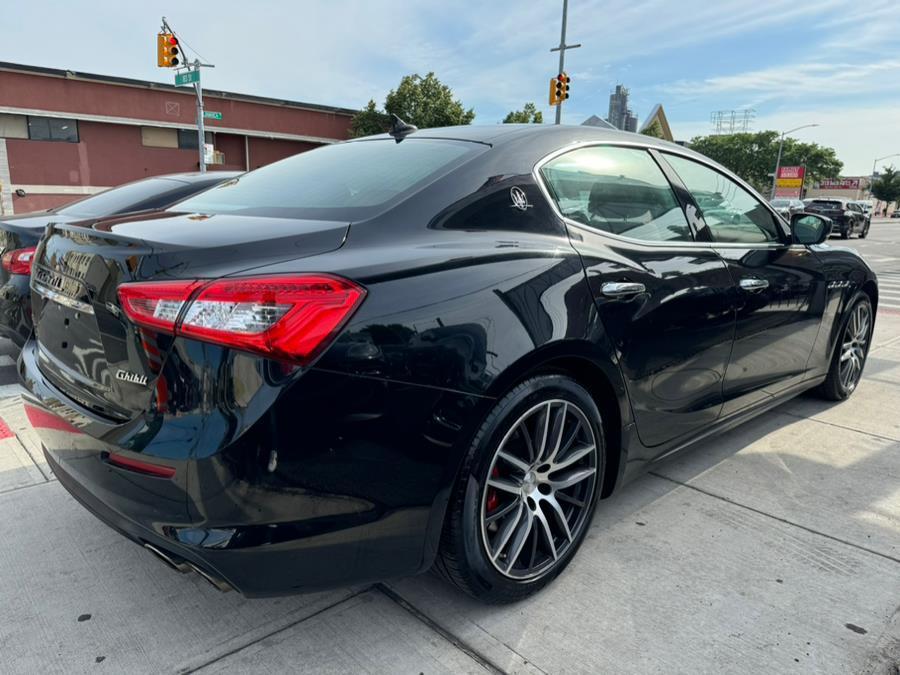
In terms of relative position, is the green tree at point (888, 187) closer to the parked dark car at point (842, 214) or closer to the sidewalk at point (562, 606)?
the parked dark car at point (842, 214)

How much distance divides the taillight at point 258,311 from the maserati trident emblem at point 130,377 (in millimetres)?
138

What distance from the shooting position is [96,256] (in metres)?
1.79

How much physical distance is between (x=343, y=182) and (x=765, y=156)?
334 feet

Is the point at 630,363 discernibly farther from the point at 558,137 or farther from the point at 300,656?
the point at 300,656

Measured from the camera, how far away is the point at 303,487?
1569mm

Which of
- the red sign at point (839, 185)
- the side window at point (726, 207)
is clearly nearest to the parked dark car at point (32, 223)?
the side window at point (726, 207)

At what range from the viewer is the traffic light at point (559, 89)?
19.4 metres

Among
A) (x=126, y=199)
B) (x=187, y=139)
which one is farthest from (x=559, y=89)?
(x=187, y=139)

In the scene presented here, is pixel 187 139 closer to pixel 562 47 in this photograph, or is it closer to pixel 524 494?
pixel 562 47

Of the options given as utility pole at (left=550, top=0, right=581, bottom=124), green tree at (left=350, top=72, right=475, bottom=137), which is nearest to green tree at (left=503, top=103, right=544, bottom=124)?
green tree at (left=350, top=72, right=475, bottom=137)

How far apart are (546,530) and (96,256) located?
5.26 feet

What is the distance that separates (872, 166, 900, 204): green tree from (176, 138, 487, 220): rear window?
358 feet

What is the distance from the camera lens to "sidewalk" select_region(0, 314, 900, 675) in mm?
1905

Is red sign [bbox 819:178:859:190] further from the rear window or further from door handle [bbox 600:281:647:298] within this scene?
the rear window
